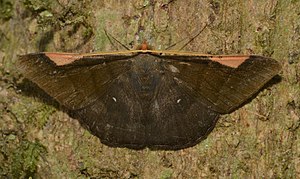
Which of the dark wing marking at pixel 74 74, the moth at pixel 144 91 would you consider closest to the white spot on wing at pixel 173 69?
the moth at pixel 144 91

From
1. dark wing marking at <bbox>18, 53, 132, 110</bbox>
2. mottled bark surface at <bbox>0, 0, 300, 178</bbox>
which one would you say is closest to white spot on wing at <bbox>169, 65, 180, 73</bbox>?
mottled bark surface at <bbox>0, 0, 300, 178</bbox>

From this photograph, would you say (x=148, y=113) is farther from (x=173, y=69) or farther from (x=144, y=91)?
(x=173, y=69)

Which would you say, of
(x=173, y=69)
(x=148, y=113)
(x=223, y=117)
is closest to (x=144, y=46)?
(x=173, y=69)

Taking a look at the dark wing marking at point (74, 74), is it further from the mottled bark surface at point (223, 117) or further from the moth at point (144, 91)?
the mottled bark surface at point (223, 117)

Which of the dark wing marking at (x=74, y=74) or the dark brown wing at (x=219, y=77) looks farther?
the dark wing marking at (x=74, y=74)

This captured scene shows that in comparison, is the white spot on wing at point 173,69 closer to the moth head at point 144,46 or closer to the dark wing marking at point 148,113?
the dark wing marking at point 148,113

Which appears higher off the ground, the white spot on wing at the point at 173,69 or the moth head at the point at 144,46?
the moth head at the point at 144,46

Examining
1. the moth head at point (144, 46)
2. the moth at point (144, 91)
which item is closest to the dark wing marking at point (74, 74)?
the moth at point (144, 91)

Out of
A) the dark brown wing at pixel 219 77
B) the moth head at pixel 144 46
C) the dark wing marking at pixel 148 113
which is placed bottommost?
the dark wing marking at pixel 148 113
